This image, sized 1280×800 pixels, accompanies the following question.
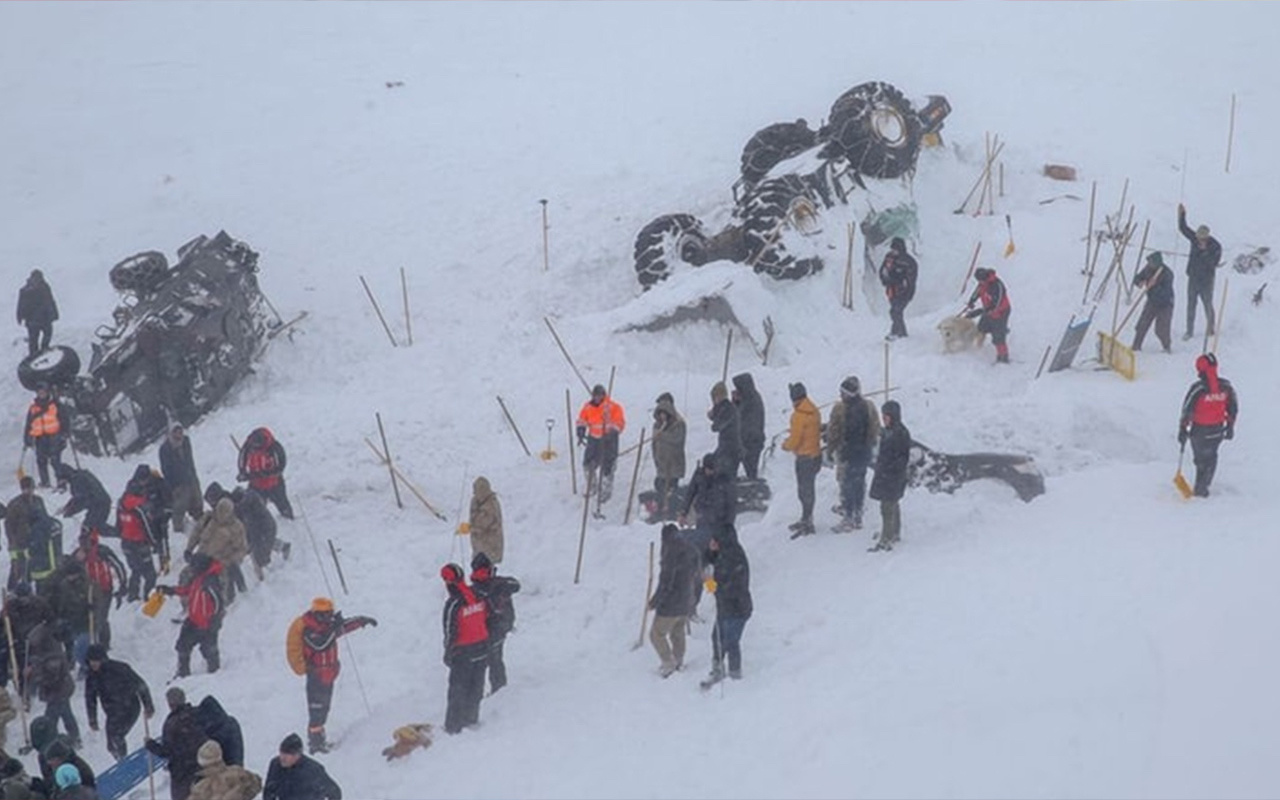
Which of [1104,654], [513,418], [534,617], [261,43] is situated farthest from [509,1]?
[1104,654]

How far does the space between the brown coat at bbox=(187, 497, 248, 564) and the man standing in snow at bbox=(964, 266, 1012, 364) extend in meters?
8.94

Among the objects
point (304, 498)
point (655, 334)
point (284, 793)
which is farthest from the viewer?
point (655, 334)

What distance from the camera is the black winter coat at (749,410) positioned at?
Answer: 1505 cm

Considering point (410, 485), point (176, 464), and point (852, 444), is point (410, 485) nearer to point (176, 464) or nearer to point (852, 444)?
point (176, 464)

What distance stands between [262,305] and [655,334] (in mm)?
5277

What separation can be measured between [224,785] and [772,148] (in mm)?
13720

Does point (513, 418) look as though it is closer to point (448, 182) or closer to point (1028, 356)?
point (1028, 356)

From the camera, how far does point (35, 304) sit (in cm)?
1948

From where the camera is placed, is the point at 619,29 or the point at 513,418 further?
the point at 619,29

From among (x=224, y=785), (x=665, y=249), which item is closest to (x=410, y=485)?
(x=665, y=249)

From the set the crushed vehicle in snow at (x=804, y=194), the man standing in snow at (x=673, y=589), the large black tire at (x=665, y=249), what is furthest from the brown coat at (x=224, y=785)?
the large black tire at (x=665, y=249)

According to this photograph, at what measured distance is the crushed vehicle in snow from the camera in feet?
63.2

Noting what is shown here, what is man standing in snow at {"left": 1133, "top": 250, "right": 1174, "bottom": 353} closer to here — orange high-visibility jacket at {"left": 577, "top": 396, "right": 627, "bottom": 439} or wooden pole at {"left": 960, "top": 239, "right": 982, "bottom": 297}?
wooden pole at {"left": 960, "top": 239, "right": 982, "bottom": 297}

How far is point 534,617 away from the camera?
45.6ft
